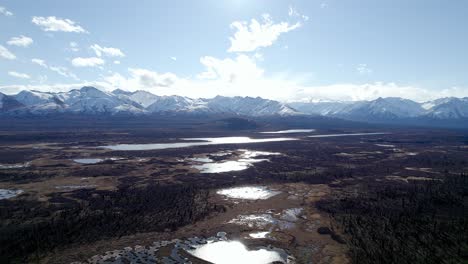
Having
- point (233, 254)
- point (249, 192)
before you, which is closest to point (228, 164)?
point (249, 192)

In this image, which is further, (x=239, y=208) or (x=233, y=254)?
(x=239, y=208)

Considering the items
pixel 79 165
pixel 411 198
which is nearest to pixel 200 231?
pixel 411 198

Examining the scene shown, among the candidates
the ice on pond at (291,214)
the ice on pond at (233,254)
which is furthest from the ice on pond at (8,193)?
the ice on pond at (291,214)

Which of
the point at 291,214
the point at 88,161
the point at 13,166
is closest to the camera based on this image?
the point at 291,214

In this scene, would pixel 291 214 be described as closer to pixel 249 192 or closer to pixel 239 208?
pixel 239 208

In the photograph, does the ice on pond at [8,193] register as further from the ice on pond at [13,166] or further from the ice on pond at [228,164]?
the ice on pond at [228,164]

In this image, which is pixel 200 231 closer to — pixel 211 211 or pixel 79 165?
pixel 211 211
